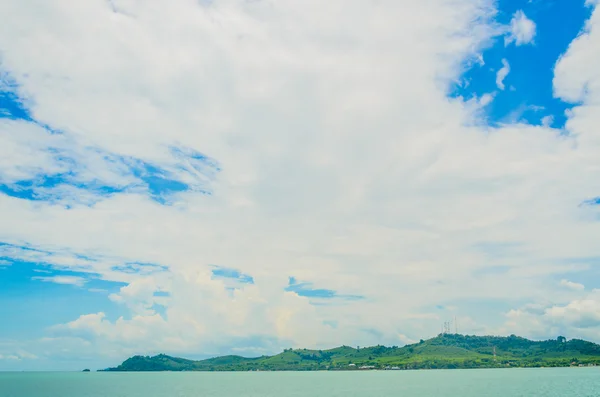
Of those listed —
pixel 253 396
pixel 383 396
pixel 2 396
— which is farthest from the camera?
pixel 2 396

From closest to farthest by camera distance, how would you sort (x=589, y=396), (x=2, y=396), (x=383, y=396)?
(x=589, y=396) → (x=383, y=396) → (x=2, y=396)

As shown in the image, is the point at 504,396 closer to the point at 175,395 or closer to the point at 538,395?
the point at 538,395

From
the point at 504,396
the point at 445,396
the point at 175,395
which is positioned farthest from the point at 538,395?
the point at 175,395

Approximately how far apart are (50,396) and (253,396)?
88.3 metres

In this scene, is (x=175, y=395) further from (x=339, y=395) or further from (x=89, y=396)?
(x=339, y=395)

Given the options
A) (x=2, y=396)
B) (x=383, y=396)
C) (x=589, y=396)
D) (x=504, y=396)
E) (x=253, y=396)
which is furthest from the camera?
(x=2, y=396)

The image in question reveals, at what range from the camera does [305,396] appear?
178m

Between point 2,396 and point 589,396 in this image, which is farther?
point 2,396

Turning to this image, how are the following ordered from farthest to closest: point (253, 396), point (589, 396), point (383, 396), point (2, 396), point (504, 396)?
point (2, 396) < point (253, 396) < point (383, 396) < point (504, 396) < point (589, 396)

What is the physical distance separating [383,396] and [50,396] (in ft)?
459

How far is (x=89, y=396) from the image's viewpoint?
18738 cm

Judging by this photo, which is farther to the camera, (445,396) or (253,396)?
(253,396)

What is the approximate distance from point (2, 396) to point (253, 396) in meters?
113

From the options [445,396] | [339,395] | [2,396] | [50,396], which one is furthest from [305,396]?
[2,396]
